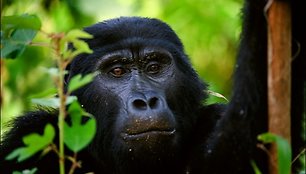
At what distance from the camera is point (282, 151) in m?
3.26

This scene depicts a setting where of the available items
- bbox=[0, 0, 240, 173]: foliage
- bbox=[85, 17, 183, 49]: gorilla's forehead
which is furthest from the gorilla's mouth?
bbox=[85, 17, 183, 49]: gorilla's forehead

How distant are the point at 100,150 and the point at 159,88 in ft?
1.71

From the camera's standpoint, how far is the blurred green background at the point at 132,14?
28.4 ft

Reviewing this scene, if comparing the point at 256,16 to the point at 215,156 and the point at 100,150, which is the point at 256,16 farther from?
the point at 100,150

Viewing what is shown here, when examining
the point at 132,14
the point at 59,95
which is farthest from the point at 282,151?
the point at 132,14

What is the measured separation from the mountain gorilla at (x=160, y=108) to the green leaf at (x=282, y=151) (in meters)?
0.40

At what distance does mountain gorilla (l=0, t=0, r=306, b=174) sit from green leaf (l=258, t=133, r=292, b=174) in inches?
15.6

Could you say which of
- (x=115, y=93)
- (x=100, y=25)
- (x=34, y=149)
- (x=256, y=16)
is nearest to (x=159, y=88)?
(x=115, y=93)

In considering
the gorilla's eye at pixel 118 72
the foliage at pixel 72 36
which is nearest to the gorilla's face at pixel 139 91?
the gorilla's eye at pixel 118 72

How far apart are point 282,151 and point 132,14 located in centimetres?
698

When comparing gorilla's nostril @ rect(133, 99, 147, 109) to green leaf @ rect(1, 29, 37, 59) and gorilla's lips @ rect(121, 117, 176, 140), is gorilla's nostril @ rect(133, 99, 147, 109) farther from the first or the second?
green leaf @ rect(1, 29, 37, 59)

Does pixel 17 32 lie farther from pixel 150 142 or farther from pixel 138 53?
pixel 138 53

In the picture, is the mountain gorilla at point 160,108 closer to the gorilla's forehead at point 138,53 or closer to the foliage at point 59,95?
the gorilla's forehead at point 138,53

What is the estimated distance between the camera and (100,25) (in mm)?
5125
